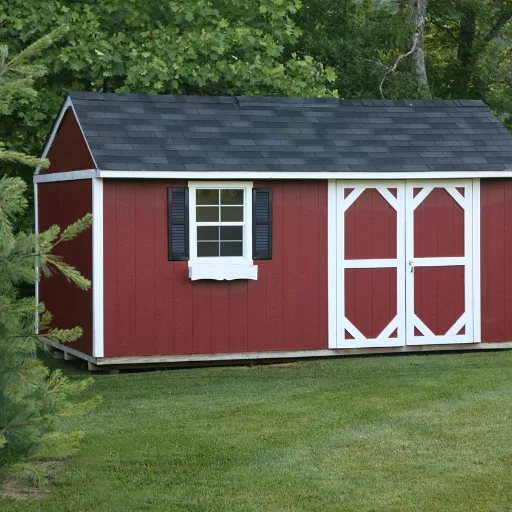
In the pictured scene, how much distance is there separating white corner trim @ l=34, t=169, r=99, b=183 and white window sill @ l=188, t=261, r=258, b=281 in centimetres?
143

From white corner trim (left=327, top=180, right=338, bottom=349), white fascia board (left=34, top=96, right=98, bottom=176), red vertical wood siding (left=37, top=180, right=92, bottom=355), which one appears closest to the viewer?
red vertical wood siding (left=37, top=180, right=92, bottom=355)

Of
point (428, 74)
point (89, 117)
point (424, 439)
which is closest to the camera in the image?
point (424, 439)

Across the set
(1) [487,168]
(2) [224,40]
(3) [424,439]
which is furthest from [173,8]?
(3) [424,439]

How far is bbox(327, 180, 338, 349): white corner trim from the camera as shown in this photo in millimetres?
12672

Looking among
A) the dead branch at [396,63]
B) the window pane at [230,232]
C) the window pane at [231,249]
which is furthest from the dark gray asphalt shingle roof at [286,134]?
the dead branch at [396,63]

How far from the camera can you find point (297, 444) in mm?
7969

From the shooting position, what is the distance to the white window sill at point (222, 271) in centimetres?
1209

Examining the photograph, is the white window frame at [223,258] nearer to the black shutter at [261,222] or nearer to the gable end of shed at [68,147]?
the black shutter at [261,222]

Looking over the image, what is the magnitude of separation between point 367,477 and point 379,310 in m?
5.95

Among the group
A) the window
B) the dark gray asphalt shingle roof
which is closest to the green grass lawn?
the window

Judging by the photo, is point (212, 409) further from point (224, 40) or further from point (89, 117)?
point (224, 40)

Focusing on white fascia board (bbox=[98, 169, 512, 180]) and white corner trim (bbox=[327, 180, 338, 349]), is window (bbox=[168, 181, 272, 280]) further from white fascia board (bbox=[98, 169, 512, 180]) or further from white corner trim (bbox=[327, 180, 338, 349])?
white corner trim (bbox=[327, 180, 338, 349])

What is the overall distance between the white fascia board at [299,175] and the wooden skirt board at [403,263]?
7.5 inches

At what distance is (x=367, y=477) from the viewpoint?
7000 mm
